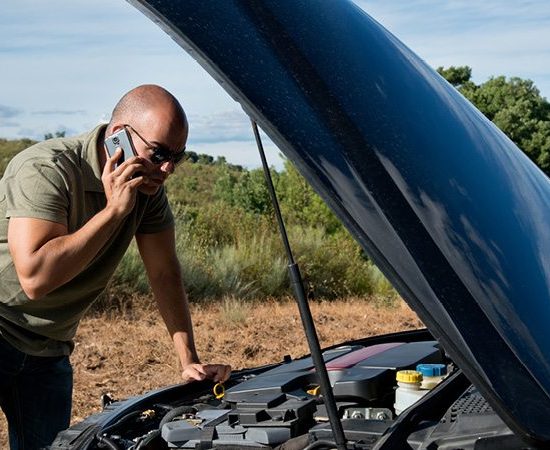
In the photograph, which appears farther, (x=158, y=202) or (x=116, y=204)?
(x=158, y=202)

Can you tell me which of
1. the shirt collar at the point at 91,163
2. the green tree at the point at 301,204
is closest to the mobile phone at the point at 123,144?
the shirt collar at the point at 91,163

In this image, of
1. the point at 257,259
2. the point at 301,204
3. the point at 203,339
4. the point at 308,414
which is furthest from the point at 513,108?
the point at 308,414

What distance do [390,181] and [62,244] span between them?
4.46ft

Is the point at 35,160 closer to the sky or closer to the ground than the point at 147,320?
closer to the sky

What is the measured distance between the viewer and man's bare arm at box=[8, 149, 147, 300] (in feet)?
9.10

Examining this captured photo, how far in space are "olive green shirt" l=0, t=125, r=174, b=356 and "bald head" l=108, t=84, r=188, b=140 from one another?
10.9 inches

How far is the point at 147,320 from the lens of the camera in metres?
10.5

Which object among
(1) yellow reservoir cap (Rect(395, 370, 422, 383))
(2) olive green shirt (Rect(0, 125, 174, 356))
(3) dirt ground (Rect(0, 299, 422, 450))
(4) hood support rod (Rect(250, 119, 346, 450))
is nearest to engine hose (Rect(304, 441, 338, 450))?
(4) hood support rod (Rect(250, 119, 346, 450))

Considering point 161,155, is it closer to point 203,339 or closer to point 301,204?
point 203,339

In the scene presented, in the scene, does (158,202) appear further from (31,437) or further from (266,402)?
(266,402)

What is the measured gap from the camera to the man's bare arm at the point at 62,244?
277cm

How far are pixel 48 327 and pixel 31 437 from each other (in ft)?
1.45

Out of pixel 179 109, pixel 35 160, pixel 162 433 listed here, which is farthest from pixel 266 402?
pixel 35 160

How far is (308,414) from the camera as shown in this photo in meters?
2.50
